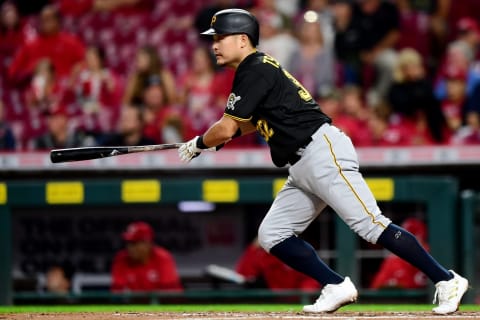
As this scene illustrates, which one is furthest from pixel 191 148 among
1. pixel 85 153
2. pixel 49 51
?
pixel 49 51

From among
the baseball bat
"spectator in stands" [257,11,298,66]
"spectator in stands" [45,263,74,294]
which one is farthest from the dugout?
the baseball bat

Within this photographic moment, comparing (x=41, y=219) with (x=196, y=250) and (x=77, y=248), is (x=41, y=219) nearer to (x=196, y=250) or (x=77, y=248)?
(x=77, y=248)

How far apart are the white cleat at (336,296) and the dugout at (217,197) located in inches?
93.4

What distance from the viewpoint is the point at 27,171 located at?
877 cm

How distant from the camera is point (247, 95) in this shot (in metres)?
5.24

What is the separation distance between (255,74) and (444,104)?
184 inches

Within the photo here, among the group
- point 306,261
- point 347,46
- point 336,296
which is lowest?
point 336,296

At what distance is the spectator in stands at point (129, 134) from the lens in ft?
30.3

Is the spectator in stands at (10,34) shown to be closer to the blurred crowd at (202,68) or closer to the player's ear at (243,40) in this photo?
the blurred crowd at (202,68)

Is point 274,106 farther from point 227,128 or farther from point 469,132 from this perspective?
point 469,132

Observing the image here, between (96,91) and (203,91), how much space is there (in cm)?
119

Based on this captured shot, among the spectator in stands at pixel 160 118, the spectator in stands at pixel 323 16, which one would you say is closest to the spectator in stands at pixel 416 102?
the spectator in stands at pixel 323 16

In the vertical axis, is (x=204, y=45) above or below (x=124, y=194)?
above

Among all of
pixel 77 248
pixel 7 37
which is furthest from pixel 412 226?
pixel 7 37
